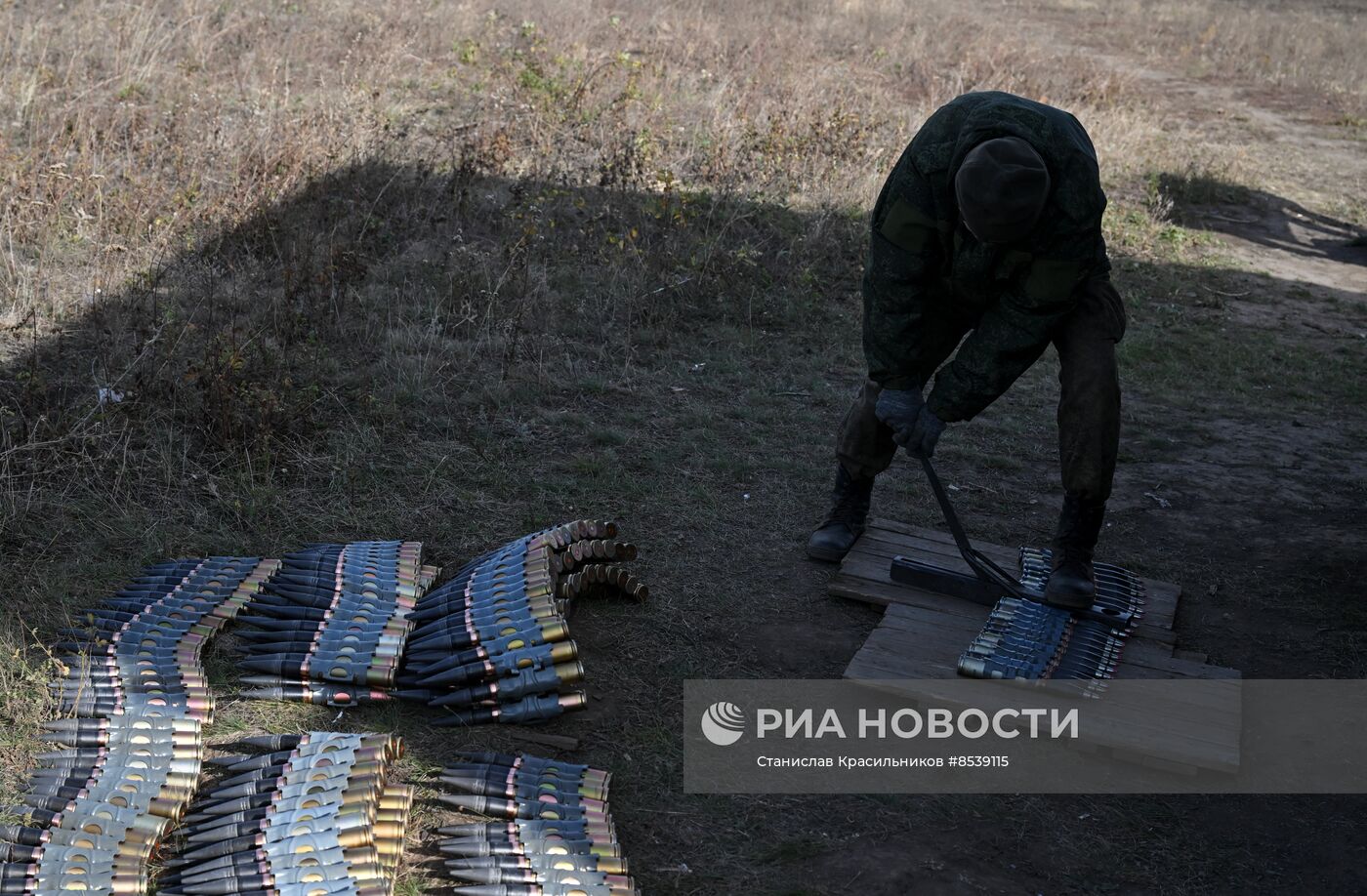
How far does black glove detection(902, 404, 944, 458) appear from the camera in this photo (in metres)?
4.86

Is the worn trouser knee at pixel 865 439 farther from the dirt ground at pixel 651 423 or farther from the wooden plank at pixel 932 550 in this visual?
the dirt ground at pixel 651 423

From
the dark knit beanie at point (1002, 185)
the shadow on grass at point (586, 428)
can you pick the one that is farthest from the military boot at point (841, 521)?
the dark knit beanie at point (1002, 185)

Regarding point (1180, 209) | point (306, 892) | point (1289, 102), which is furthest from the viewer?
point (1289, 102)

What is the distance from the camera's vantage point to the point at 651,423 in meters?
7.06

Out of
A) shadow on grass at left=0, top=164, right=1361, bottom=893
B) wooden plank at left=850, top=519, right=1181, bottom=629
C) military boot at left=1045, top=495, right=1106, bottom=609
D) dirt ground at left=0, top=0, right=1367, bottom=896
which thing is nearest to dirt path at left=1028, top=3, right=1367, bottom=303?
dirt ground at left=0, top=0, right=1367, bottom=896

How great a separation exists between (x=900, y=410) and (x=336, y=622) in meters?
2.48

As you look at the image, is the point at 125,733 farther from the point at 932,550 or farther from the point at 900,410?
A: the point at 932,550

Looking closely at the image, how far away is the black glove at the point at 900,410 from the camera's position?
4.89m

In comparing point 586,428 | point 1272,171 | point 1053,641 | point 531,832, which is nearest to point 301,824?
point 531,832

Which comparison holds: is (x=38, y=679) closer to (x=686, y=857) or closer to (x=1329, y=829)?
(x=686, y=857)

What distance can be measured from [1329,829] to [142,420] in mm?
5671

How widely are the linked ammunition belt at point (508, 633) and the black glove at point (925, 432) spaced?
1.33 meters

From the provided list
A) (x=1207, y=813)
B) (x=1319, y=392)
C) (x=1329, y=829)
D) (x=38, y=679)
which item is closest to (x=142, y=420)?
(x=38, y=679)

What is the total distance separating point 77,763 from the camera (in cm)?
391
